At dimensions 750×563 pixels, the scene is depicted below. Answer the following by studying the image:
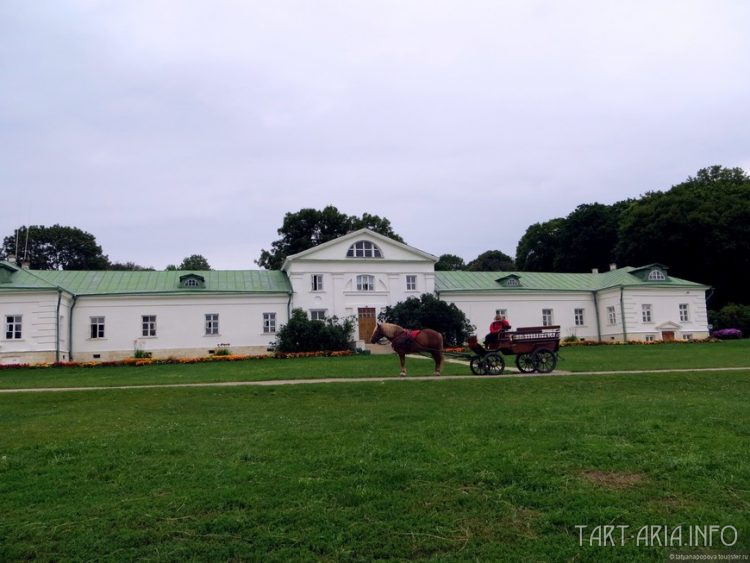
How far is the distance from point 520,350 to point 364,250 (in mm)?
22502

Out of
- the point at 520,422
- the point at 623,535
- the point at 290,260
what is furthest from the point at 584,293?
the point at 623,535

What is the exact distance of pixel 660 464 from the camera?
21.0 feet

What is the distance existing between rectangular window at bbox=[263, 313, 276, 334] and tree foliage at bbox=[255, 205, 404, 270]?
20.1 m

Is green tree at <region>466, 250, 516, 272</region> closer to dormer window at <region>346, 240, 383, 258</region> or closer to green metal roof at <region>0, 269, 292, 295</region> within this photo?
dormer window at <region>346, 240, 383, 258</region>

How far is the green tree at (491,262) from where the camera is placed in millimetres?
85250

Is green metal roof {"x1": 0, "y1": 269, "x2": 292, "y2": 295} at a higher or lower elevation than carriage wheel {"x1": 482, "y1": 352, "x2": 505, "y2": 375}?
higher

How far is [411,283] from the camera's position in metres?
40.4

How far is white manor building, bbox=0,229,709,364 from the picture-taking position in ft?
109

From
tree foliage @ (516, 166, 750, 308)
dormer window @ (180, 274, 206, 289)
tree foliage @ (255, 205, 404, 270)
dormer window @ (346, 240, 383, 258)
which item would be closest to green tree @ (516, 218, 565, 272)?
tree foliage @ (516, 166, 750, 308)

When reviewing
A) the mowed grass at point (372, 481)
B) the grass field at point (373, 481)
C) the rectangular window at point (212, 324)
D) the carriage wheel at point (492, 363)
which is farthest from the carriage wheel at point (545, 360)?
the rectangular window at point (212, 324)

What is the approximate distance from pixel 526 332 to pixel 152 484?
14.2 metres

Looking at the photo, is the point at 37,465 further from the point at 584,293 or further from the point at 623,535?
the point at 584,293

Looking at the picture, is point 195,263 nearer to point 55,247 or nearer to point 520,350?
point 55,247

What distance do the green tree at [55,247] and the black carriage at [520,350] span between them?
56696mm
